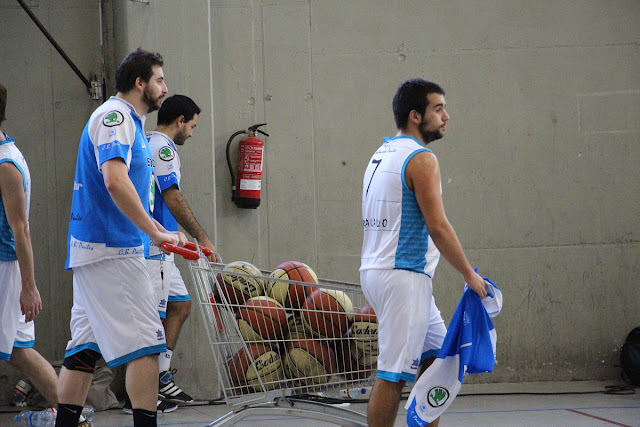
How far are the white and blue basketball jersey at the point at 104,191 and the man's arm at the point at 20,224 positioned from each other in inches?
23.8

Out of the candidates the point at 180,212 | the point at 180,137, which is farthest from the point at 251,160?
the point at 180,212

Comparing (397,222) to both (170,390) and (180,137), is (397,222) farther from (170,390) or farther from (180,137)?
(170,390)

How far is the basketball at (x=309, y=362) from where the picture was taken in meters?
3.36

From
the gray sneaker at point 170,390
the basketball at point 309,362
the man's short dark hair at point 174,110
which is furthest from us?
the gray sneaker at point 170,390

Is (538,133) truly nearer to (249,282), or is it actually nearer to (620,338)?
(620,338)

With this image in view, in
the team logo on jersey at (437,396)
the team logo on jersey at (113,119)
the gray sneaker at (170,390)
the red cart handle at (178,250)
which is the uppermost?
the team logo on jersey at (113,119)

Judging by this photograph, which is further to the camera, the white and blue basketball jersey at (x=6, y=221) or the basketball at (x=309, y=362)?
the white and blue basketball jersey at (x=6, y=221)

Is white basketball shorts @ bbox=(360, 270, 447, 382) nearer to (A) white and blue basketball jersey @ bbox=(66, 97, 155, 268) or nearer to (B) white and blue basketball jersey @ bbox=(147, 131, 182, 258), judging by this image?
(A) white and blue basketball jersey @ bbox=(66, 97, 155, 268)

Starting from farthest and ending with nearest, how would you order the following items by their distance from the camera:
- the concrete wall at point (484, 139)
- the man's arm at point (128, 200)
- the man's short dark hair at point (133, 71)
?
the concrete wall at point (484, 139) < the man's short dark hair at point (133, 71) < the man's arm at point (128, 200)

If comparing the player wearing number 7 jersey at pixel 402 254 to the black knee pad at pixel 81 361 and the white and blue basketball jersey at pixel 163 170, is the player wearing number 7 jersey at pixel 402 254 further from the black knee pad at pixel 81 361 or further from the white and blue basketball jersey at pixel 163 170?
the white and blue basketball jersey at pixel 163 170

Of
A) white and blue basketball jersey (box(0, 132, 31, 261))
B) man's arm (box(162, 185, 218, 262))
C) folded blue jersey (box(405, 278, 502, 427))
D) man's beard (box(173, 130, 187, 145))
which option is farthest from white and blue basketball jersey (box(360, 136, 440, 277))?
man's beard (box(173, 130, 187, 145))

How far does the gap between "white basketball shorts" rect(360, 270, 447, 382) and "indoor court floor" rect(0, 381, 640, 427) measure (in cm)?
134

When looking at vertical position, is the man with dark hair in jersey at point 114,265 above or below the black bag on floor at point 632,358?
above

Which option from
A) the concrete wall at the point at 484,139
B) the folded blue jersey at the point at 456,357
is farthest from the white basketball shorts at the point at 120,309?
the concrete wall at the point at 484,139
